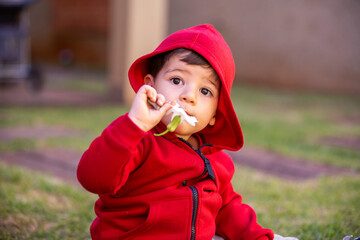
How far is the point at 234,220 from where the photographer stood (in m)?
1.85

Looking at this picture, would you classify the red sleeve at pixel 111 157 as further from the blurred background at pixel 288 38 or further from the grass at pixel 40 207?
the blurred background at pixel 288 38

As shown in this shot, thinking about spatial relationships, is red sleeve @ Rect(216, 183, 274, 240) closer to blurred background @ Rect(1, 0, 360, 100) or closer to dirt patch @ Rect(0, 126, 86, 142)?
dirt patch @ Rect(0, 126, 86, 142)

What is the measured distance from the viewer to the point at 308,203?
2965 millimetres

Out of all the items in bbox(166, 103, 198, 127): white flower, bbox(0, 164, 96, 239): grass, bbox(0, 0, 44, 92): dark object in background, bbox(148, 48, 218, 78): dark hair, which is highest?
bbox(148, 48, 218, 78): dark hair

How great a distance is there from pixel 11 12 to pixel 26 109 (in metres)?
2.58

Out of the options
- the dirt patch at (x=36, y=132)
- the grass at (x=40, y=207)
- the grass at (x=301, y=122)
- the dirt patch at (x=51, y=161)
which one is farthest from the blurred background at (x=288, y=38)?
the grass at (x=40, y=207)

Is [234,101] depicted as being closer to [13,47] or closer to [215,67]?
[13,47]

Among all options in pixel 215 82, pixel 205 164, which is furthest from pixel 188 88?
pixel 205 164

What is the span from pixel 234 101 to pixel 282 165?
12.2 feet

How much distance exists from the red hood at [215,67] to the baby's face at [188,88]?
0.04 meters

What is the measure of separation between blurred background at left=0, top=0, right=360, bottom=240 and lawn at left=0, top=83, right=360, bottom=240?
0.01m

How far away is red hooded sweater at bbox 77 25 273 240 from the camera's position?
146cm

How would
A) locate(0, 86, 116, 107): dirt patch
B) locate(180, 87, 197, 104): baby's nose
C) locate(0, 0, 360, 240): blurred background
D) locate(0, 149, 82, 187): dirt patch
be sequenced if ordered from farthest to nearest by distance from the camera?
locate(0, 86, 116, 107): dirt patch → locate(0, 149, 82, 187): dirt patch → locate(0, 0, 360, 240): blurred background → locate(180, 87, 197, 104): baby's nose

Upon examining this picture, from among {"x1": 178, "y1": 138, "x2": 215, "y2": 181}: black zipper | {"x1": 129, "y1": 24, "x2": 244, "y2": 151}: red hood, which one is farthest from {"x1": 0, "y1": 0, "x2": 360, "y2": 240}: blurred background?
{"x1": 178, "y1": 138, "x2": 215, "y2": 181}: black zipper
